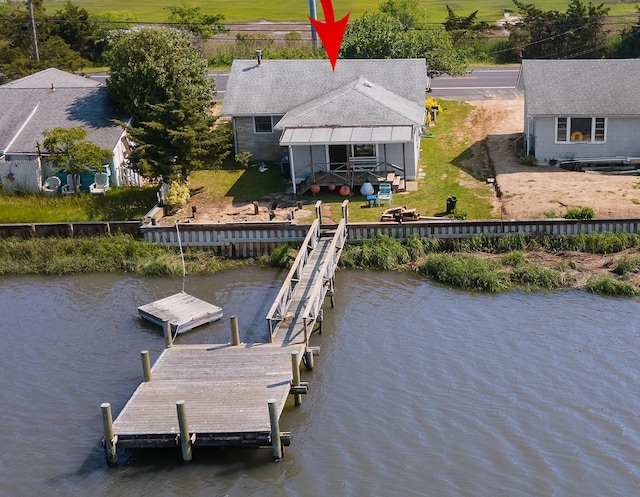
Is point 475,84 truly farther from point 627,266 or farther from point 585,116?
point 627,266

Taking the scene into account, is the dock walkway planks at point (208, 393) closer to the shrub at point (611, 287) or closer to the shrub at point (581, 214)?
the shrub at point (611, 287)

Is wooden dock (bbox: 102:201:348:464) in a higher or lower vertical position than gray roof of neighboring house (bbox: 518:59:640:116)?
lower

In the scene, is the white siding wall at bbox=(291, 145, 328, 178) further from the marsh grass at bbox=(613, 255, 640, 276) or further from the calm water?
the marsh grass at bbox=(613, 255, 640, 276)

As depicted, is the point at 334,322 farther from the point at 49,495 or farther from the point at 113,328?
the point at 49,495

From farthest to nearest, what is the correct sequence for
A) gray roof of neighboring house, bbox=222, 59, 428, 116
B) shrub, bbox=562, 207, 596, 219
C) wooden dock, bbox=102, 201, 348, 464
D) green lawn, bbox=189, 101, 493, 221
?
gray roof of neighboring house, bbox=222, 59, 428, 116
green lawn, bbox=189, 101, 493, 221
shrub, bbox=562, 207, 596, 219
wooden dock, bbox=102, 201, 348, 464

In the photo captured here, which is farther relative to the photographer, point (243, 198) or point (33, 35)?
point (33, 35)

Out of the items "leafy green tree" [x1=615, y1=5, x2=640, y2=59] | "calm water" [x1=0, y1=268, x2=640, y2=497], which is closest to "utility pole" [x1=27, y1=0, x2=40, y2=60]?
"calm water" [x1=0, y1=268, x2=640, y2=497]

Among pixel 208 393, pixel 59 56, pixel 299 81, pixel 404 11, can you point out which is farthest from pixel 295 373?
pixel 404 11
